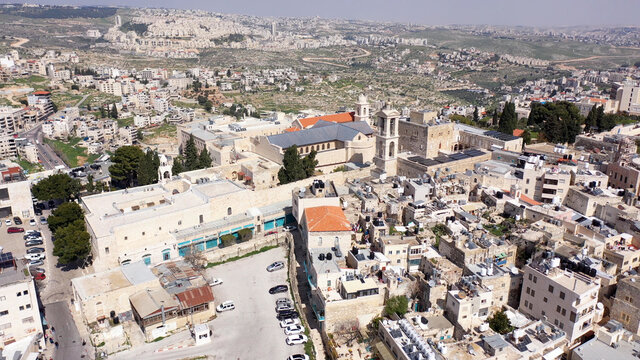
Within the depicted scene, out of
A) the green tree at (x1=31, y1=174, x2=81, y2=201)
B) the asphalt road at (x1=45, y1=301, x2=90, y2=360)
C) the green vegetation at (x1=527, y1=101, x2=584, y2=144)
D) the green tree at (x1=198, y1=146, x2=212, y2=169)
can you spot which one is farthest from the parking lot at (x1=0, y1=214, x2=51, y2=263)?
the green vegetation at (x1=527, y1=101, x2=584, y2=144)

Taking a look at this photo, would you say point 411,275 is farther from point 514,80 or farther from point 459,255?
point 514,80

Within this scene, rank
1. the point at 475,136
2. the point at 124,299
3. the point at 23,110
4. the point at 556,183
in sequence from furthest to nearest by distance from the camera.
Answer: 1. the point at 23,110
2. the point at 475,136
3. the point at 556,183
4. the point at 124,299

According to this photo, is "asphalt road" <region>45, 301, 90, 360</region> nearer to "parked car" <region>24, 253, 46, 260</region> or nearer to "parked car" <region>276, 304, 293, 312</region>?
"parked car" <region>24, 253, 46, 260</region>

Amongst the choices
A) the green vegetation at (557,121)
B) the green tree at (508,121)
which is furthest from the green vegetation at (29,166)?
the green vegetation at (557,121)

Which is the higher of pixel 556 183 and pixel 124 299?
pixel 556 183

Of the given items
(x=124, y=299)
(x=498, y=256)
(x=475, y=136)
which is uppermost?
(x=475, y=136)

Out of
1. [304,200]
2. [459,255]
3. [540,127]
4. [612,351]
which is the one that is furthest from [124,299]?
[540,127]

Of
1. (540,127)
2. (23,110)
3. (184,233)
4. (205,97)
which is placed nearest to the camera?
(184,233)

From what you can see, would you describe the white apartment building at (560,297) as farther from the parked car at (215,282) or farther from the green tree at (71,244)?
the green tree at (71,244)
